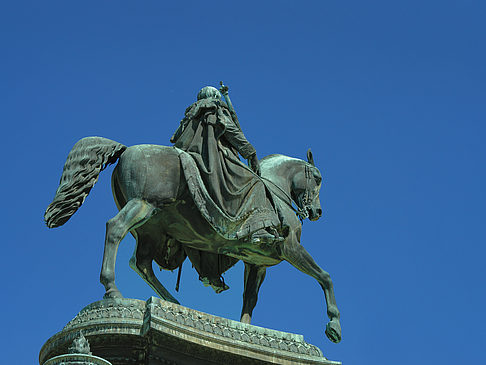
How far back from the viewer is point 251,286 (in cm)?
1733

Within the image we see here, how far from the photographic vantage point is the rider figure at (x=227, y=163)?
53.9 ft

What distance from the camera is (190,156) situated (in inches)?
650

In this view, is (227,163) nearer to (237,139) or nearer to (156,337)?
(237,139)

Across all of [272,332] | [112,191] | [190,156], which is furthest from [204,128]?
[272,332]

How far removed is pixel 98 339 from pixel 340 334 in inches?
171

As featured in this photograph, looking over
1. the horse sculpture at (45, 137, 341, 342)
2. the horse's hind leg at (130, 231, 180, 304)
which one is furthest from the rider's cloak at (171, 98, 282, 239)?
the horse's hind leg at (130, 231, 180, 304)

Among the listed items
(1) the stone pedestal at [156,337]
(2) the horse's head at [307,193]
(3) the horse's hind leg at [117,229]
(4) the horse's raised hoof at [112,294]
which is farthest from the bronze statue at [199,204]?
(1) the stone pedestal at [156,337]

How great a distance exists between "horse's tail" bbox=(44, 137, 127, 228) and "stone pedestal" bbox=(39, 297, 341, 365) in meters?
2.05

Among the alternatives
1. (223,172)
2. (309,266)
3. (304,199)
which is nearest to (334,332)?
(309,266)

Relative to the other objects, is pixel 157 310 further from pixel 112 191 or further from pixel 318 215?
pixel 318 215

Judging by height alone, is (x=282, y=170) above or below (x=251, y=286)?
above

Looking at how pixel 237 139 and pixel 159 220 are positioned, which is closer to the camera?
pixel 159 220

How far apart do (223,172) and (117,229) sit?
2234 millimetres

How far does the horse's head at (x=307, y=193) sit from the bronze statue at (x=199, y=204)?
400 mm
